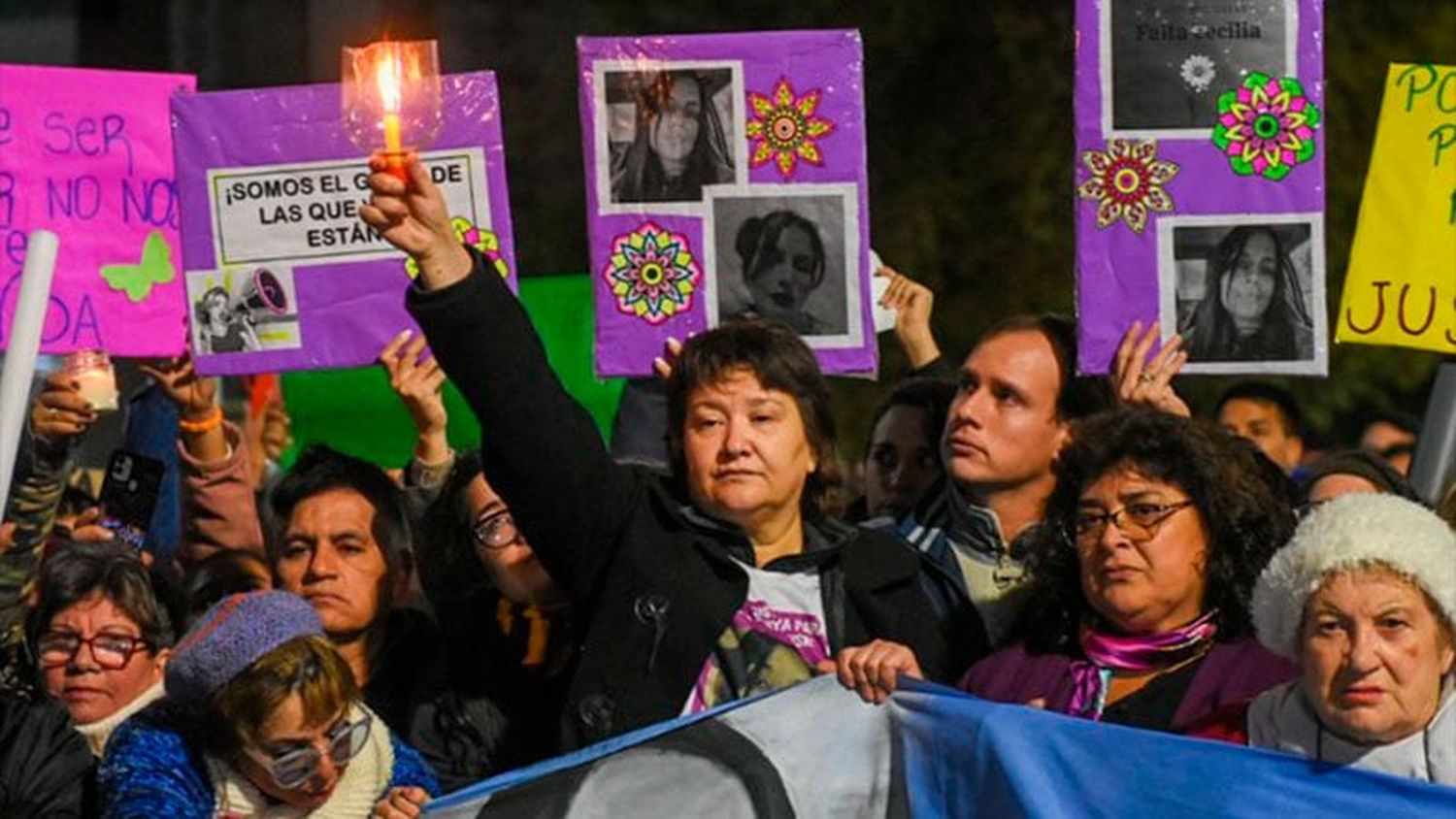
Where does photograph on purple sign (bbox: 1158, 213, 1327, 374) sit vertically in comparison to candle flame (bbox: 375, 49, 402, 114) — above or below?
below

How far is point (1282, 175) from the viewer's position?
6.90m

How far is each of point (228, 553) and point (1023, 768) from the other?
8.49ft

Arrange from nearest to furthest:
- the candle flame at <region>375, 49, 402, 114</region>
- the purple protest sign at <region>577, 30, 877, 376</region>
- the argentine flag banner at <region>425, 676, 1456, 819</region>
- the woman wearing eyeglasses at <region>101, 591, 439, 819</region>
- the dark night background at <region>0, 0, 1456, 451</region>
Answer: the argentine flag banner at <region>425, 676, 1456, 819</region> → the candle flame at <region>375, 49, 402, 114</region> → the woman wearing eyeglasses at <region>101, 591, 439, 819</region> → the purple protest sign at <region>577, 30, 877, 376</region> → the dark night background at <region>0, 0, 1456, 451</region>

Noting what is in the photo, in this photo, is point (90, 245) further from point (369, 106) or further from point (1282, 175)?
point (1282, 175)

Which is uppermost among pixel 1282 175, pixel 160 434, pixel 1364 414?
pixel 1282 175

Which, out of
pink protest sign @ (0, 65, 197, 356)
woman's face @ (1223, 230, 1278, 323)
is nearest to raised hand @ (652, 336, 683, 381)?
woman's face @ (1223, 230, 1278, 323)

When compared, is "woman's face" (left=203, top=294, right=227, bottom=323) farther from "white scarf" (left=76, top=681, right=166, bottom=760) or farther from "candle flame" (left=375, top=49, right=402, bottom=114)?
"candle flame" (left=375, top=49, right=402, bottom=114)

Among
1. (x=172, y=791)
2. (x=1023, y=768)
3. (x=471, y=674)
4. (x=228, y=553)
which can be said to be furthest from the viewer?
(x=228, y=553)

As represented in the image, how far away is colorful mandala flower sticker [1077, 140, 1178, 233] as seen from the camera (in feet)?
22.7

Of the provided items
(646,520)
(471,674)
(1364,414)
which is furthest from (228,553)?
(1364,414)

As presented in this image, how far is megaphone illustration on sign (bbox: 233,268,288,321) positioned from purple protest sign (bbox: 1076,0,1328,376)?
5.15 feet

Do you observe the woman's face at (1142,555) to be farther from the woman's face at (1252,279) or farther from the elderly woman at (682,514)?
the woman's face at (1252,279)

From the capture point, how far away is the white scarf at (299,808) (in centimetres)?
585

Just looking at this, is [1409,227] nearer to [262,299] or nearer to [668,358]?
[668,358]
